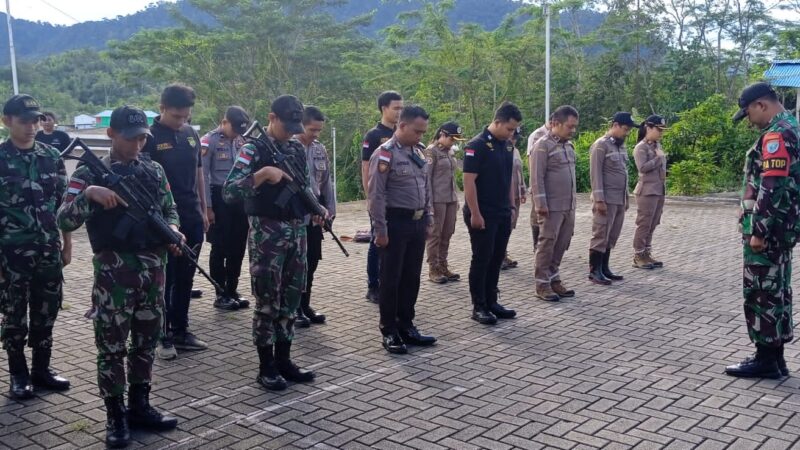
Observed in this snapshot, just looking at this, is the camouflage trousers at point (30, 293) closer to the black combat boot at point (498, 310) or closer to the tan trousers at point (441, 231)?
the black combat boot at point (498, 310)

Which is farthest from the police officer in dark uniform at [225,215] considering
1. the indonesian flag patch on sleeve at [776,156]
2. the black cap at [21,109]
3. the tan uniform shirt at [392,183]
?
the indonesian flag patch on sleeve at [776,156]

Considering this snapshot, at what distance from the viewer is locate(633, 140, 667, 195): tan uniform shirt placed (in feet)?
28.5

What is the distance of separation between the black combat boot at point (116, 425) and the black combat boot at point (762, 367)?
376 centimetres

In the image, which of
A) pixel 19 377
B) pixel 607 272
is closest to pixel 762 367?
pixel 607 272

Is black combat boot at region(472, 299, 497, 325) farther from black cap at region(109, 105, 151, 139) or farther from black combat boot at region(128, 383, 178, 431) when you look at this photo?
black cap at region(109, 105, 151, 139)

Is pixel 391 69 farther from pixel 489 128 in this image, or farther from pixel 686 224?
pixel 489 128

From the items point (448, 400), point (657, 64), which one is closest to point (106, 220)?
point (448, 400)

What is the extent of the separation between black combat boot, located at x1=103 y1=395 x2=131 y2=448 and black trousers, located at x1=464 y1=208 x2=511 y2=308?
3.23 metres

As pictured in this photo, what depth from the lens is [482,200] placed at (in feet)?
20.9

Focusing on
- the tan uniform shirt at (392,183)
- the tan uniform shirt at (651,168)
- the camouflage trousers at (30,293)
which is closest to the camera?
the camouflage trousers at (30,293)

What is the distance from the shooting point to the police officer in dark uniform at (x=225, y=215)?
6766 mm

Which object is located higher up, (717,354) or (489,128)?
(489,128)

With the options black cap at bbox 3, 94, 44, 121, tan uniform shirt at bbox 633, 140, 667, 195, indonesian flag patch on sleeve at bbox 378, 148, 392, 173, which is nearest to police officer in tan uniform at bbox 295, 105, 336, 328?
indonesian flag patch on sleeve at bbox 378, 148, 392, 173

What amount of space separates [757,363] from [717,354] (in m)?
0.53
